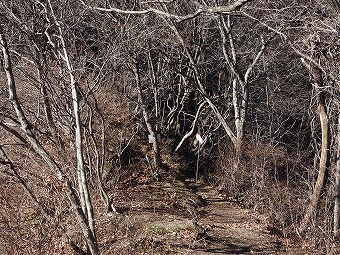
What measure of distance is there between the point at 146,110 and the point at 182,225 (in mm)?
5232

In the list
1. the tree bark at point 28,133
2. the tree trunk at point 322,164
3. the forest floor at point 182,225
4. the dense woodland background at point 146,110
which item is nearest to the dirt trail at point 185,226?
the forest floor at point 182,225

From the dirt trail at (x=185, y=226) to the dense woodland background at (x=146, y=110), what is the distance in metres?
0.56

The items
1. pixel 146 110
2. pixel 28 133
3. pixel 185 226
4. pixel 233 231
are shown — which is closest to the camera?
pixel 28 133

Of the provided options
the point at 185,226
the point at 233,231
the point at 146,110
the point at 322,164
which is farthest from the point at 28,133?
the point at 146,110

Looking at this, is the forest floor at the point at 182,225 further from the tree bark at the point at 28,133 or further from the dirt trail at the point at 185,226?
the tree bark at the point at 28,133

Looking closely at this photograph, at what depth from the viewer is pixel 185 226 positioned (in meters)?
10.4

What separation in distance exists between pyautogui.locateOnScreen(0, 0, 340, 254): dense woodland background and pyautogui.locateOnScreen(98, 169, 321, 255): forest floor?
453mm

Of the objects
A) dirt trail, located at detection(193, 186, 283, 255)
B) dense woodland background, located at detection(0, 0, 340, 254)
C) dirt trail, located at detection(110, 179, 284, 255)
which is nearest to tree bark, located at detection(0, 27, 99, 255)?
dense woodland background, located at detection(0, 0, 340, 254)

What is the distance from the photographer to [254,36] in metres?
18.2

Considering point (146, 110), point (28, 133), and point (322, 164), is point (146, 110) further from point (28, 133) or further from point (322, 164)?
point (28, 133)

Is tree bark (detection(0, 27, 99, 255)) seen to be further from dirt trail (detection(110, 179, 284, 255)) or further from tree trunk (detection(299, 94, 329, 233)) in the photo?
tree trunk (detection(299, 94, 329, 233))

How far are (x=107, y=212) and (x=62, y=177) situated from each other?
5196 mm

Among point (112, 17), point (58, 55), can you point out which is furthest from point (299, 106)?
point (58, 55)

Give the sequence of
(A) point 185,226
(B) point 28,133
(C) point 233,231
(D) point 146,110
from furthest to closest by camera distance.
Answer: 1. (D) point 146,110
2. (C) point 233,231
3. (A) point 185,226
4. (B) point 28,133
